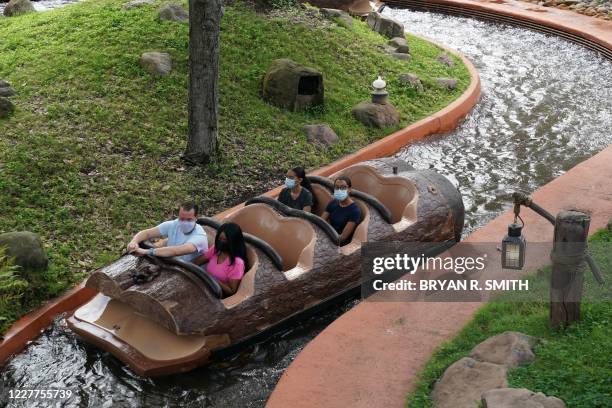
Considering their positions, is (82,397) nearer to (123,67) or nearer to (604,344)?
(604,344)

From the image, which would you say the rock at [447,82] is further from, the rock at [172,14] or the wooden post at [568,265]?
the wooden post at [568,265]

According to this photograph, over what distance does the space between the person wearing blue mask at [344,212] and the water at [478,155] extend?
756 mm

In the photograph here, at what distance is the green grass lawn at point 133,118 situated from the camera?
8977 mm

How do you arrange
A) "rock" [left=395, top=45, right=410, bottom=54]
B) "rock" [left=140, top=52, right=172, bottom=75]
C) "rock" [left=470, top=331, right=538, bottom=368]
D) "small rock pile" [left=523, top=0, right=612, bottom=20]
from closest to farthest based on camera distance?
"rock" [left=470, top=331, right=538, bottom=368], "rock" [left=140, top=52, right=172, bottom=75], "rock" [left=395, top=45, right=410, bottom=54], "small rock pile" [left=523, top=0, right=612, bottom=20]

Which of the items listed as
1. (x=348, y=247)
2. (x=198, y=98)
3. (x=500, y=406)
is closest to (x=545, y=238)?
(x=348, y=247)

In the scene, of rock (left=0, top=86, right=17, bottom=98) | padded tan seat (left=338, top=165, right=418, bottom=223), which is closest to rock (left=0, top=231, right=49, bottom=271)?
padded tan seat (left=338, top=165, right=418, bottom=223)

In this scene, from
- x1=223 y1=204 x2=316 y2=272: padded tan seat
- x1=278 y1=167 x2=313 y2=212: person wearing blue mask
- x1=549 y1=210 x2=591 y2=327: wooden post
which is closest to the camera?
x1=549 y1=210 x2=591 y2=327: wooden post

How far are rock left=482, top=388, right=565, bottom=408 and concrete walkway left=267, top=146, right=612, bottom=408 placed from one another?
86cm

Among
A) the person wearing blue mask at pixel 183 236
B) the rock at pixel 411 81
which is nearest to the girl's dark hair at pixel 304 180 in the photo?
the person wearing blue mask at pixel 183 236

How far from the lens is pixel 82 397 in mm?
6629

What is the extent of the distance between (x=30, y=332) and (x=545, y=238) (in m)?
5.38

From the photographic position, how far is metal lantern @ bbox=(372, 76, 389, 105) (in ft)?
40.5

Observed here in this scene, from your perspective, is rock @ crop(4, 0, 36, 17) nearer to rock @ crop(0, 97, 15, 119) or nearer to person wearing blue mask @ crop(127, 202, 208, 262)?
rock @ crop(0, 97, 15, 119)

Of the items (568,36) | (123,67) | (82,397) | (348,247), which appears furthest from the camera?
(568,36)
